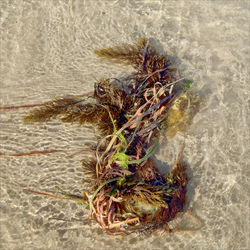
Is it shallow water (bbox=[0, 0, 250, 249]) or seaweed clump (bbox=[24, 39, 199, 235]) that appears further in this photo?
shallow water (bbox=[0, 0, 250, 249])

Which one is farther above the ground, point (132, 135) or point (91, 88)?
point (91, 88)

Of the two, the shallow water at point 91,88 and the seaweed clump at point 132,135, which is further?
the shallow water at point 91,88

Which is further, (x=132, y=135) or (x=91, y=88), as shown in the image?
(x=91, y=88)

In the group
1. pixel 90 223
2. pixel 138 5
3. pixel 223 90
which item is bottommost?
pixel 90 223

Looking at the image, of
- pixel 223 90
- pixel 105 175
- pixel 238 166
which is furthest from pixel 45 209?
pixel 223 90

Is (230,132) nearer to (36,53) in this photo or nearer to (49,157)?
(49,157)
